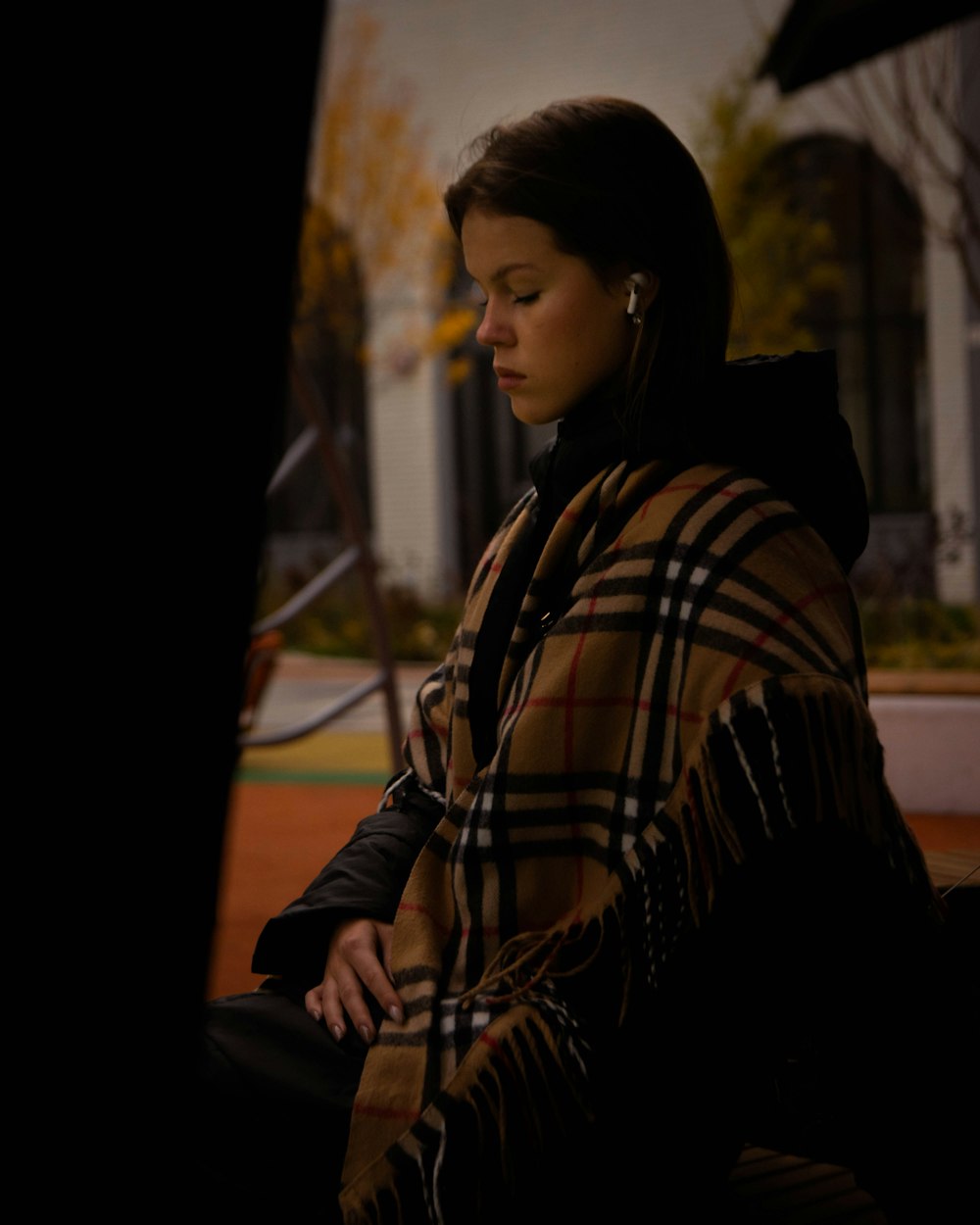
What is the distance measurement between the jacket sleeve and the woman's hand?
0.02m

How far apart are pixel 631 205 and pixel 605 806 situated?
0.62 metres

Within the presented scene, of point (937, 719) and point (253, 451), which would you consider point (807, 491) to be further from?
point (937, 719)

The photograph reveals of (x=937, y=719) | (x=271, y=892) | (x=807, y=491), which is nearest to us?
(x=807, y=491)

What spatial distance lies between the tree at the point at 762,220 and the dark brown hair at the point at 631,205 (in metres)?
7.99

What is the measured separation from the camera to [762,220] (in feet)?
30.8

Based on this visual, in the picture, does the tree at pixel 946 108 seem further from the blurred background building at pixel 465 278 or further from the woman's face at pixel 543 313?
the woman's face at pixel 543 313

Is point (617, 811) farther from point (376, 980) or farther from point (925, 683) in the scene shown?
point (925, 683)

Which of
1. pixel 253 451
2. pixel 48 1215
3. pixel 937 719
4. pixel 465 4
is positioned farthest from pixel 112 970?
pixel 465 4

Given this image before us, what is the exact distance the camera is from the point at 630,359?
4.55ft

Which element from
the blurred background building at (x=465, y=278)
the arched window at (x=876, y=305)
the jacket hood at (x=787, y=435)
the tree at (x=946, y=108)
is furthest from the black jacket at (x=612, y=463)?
the arched window at (x=876, y=305)

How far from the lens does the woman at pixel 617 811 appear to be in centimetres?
114

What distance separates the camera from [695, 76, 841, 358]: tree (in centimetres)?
933

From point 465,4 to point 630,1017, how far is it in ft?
36.5

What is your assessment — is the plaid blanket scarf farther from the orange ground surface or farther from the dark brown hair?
the orange ground surface
